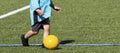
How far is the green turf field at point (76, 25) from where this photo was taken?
26.3ft

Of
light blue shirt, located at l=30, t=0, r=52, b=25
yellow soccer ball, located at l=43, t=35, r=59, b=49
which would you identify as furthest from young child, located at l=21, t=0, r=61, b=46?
yellow soccer ball, located at l=43, t=35, r=59, b=49

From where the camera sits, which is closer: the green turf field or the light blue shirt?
the light blue shirt

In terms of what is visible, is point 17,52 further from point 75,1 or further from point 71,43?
point 75,1

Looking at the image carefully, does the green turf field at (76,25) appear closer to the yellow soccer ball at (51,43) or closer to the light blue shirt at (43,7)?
the yellow soccer ball at (51,43)

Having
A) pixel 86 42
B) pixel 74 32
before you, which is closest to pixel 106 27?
pixel 74 32

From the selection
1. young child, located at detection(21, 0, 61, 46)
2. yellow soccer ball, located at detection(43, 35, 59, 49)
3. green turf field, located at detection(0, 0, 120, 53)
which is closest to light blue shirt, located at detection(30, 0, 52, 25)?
young child, located at detection(21, 0, 61, 46)

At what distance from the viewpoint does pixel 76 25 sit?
1040 cm

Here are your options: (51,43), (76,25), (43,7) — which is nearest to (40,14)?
(43,7)

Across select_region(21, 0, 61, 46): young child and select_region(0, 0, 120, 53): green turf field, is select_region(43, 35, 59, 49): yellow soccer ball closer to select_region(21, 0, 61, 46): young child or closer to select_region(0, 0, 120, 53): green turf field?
select_region(0, 0, 120, 53): green turf field

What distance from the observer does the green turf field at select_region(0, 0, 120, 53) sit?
8.02 m

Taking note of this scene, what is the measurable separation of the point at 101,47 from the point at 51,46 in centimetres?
101

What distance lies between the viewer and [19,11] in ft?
41.2

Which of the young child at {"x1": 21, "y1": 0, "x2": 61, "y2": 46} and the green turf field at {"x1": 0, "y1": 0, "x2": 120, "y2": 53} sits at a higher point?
the young child at {"x1": 21, "y1": 0, "x2": 61, "y2": 46}

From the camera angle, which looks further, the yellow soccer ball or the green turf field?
the green turf field
